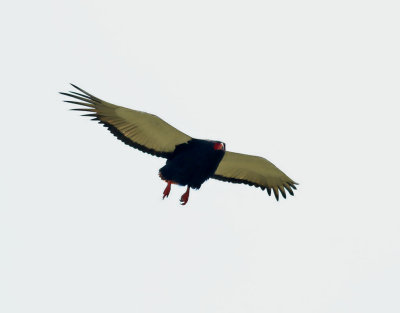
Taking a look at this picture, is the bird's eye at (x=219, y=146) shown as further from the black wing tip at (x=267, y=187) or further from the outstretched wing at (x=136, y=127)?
the black wing tip at (x=267, y=187)

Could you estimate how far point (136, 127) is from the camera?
33594 millimetres

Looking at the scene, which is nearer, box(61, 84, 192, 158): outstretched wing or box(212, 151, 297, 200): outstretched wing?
box(61, 84, 192, 158): outstretched wing

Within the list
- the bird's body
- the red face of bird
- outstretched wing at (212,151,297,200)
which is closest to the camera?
the red face of bird

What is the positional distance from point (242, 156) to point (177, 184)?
123 inches

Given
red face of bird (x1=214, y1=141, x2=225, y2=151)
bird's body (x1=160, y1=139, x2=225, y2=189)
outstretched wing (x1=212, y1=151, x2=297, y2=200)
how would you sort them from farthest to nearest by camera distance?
outstretched wing (x1=212, y1=151, x2=297, y2=200)
bird's body (x1=160, y1=139, x2=225, y2=189)
red face of bird (x1=214, y1=141, x2=225, y2=151)

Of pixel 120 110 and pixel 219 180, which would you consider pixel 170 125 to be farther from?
pixel 219 180

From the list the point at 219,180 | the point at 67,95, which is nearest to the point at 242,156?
the point at 219,180

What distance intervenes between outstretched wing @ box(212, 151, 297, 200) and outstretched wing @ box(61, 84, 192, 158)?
2.50m

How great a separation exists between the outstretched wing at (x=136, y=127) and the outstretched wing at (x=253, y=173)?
98.6 inches

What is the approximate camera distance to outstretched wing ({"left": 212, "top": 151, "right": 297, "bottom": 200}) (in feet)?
117

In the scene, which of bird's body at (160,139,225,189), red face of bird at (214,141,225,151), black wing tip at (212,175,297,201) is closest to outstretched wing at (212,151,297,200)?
black wing tip at (212,175,297,201)

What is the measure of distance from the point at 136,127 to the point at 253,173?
17.5 ft

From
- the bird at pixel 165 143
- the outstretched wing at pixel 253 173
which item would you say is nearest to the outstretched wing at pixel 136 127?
the bird at pixel 165 143

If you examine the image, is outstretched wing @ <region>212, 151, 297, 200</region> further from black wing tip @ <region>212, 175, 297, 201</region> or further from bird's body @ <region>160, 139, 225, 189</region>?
bird's body @ <region>160, 139, 225, 189</region>
